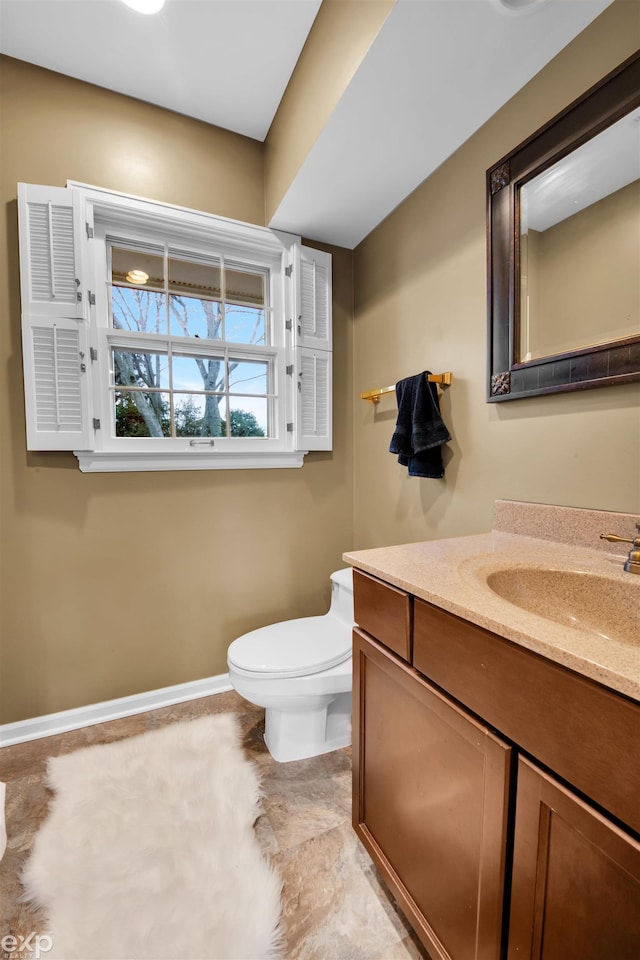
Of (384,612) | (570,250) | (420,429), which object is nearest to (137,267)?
(420,429)

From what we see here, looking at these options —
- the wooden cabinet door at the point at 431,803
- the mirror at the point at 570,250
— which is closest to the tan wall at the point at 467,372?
the mirror at the point at 570,250

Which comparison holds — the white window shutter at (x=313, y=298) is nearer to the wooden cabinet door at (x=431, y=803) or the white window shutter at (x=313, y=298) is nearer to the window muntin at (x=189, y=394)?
the window muntin at (x=189, y=394)

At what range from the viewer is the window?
1.56 m

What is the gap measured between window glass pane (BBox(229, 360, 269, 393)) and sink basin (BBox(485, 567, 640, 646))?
1.52m

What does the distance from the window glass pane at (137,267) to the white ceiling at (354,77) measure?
23.8 inches

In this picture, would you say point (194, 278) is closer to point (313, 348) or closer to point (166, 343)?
point (166, 343)

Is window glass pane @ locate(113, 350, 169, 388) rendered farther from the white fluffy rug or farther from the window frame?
the white fluffy rug

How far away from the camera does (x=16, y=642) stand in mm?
1617

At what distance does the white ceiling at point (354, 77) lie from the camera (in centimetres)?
104

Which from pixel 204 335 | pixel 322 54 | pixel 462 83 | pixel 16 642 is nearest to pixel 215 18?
pixel 322 54

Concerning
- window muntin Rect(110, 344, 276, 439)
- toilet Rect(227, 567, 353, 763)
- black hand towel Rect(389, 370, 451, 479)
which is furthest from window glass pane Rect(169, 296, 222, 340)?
toilet Rect(227, 567, 353, 763)

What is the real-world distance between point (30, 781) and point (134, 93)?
9.10ft

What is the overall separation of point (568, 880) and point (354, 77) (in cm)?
188

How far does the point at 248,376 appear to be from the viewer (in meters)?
2.03
